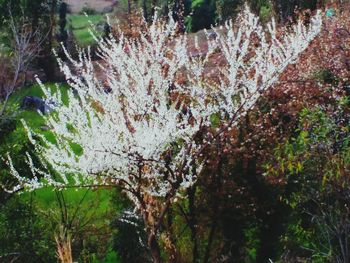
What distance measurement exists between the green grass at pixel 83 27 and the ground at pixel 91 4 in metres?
1.65

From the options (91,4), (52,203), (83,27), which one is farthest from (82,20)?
(52,203)

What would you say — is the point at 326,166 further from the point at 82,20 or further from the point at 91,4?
the point at 91,4

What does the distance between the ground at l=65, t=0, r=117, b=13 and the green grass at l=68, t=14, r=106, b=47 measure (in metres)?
1.65

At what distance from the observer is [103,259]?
1481 cm

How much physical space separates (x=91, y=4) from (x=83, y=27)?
23.9 feet

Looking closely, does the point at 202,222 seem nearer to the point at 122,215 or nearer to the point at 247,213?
the point at 247,213

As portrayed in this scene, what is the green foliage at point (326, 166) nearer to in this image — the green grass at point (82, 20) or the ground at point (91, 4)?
the green grass at point (82, 20)

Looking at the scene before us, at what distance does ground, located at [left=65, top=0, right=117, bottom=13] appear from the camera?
46.2 metres

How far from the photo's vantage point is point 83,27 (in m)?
41.0

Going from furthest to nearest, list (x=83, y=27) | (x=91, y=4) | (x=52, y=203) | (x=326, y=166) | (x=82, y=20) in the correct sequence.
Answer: (x=91, y=4) < (x=82, y=20) < (x=83, y=27) < (x=52, y=203) < (x=326, y=166)

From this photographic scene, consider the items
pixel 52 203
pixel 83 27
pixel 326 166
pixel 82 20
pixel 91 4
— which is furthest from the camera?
pixel 91 4

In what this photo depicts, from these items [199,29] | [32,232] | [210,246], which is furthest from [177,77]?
[199,29]

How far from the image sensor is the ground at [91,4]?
4622 centimetres

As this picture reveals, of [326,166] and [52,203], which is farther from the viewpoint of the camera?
[52,203]
